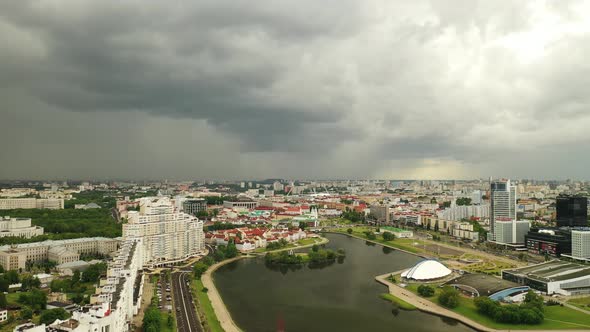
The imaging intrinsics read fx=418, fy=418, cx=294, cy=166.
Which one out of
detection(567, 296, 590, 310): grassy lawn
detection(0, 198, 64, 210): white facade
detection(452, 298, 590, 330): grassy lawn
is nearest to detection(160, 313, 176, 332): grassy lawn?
detection(452, 298, 590, 330): grassy lawn

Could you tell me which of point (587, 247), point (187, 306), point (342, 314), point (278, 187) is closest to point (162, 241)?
point (187, 306)

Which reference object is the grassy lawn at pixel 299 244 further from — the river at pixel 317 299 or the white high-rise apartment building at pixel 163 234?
the white high-rise apartment building at pixel 163 234

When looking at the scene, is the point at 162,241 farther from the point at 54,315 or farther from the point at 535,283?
the point at 535,283

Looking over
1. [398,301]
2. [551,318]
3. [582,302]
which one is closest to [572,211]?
[582,302]

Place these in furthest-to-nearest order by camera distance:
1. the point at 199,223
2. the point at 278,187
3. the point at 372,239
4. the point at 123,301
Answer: the point at 278,187 < the point at 372,239 < the point at 199,223 < the point at 123,301

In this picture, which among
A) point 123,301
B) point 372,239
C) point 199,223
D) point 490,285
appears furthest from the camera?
point 372,239

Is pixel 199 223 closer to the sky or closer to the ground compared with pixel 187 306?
closer to the sky

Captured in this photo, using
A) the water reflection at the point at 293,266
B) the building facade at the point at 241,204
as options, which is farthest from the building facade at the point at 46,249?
the building facade at the point at 241,204
